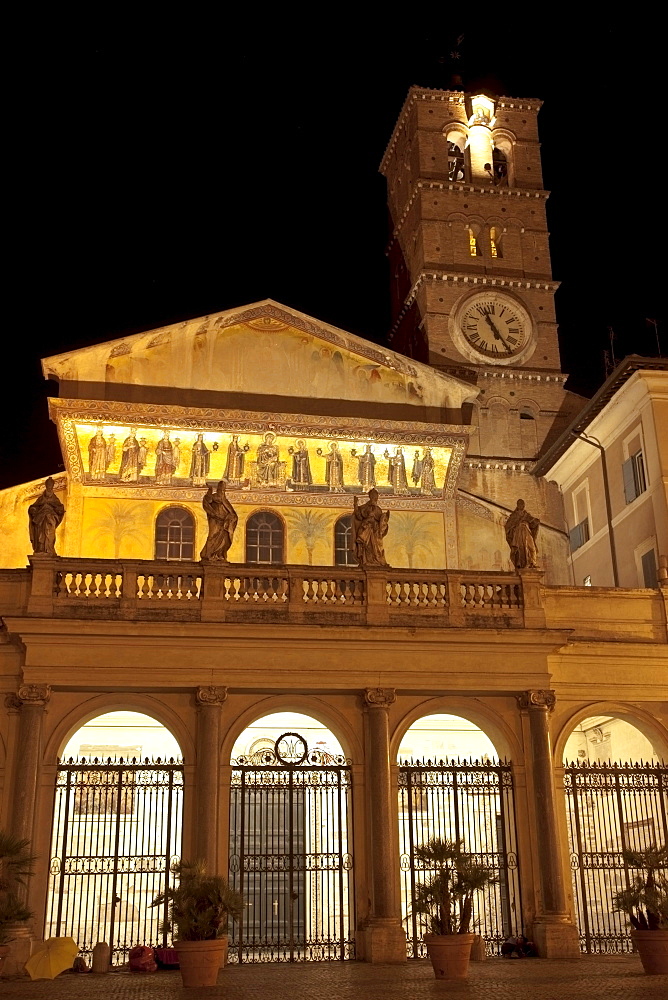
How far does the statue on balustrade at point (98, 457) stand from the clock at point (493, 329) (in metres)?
19.9

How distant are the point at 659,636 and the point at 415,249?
2788 cm

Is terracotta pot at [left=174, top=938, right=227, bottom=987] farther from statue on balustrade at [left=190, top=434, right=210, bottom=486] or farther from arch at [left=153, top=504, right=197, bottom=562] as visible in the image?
statue on balustrade at [left=190, top=434, right=210, bottom=486]

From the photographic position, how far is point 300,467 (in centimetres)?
2898

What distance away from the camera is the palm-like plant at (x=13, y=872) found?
1600 cm

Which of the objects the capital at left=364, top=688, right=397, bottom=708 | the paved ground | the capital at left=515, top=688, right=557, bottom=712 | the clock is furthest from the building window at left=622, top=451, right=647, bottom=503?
the clock

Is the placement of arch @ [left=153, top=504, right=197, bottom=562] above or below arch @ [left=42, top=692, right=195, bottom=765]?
above

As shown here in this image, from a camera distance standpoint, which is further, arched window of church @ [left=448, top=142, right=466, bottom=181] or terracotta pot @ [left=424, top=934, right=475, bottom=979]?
arched window of church @ [left=448, top=142, right=466, bottom=181]

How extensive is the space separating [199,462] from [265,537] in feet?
8.55

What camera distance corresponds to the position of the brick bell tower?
4288cm

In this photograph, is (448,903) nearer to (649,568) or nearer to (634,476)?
(649,568)

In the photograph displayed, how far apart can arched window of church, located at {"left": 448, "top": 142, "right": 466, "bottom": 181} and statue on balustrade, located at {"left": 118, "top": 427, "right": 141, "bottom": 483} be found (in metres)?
26.1

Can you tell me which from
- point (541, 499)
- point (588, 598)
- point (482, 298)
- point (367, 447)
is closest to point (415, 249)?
point (482, 298)

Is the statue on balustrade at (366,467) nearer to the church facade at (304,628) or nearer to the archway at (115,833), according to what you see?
the church facade at (304,628)

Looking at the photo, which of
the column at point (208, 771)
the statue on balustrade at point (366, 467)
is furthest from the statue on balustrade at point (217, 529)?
the statue on balustrade at point (366, 467)
